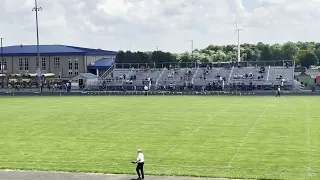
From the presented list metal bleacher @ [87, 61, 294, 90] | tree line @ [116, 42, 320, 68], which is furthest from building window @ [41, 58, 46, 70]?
metal bleacher @ [87, 61, 294, 90]

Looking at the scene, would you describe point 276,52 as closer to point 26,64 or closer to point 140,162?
point 26,64

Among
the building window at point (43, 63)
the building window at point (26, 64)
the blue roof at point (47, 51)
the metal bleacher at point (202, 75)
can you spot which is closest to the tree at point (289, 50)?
the blue roof at point (47, 51)

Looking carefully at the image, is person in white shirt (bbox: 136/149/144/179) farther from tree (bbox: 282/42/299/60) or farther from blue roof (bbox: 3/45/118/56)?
tree (bbox: 282/42/299/60)

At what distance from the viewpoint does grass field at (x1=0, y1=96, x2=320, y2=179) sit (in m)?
24.1

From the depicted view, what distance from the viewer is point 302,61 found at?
536 ft

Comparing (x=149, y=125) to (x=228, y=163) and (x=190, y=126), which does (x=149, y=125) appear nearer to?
(x=190, y=126)

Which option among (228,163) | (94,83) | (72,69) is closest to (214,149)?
(228,163)

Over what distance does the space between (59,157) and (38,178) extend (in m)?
4.40

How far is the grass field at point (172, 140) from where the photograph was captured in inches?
950

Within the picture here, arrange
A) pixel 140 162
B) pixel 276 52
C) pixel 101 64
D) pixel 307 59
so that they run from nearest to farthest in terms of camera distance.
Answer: pixel 140 162 → pixel 101 64 → pixel 307 59 → pixel 276 52

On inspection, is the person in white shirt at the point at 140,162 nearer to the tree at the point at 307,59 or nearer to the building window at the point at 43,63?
the building window at the point at 43,63

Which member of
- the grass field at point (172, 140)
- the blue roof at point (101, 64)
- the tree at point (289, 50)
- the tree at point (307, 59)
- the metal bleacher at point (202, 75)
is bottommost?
the grass field at point (172, 140)

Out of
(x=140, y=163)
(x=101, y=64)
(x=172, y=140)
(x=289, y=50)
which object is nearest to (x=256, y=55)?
(x=289, y=50)

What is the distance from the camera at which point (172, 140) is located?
3103 centimetres
